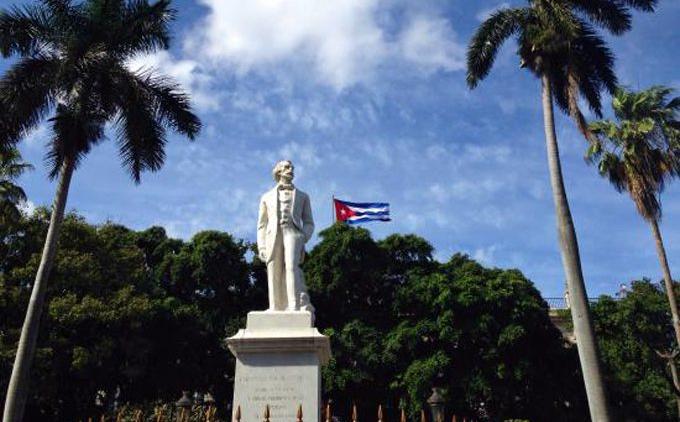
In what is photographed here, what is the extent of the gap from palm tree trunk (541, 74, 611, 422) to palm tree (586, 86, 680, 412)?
6.60 meters

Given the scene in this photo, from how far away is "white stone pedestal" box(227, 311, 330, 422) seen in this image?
852 centimetres

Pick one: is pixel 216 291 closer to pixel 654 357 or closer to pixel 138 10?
pixel 138 10

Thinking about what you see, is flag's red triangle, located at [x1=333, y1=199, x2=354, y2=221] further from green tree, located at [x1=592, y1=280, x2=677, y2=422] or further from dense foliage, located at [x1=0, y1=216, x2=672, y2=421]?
green tree, located at [x1=592, y1=280, x2=677, y2=422]

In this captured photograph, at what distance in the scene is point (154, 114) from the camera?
18016 millimetres

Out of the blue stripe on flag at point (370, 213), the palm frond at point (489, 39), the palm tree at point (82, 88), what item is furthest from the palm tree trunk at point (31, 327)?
the blue stripe on flag at point (370, 213)

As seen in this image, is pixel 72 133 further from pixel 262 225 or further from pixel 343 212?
pixel 343 212

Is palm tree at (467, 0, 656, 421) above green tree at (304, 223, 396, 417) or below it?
above

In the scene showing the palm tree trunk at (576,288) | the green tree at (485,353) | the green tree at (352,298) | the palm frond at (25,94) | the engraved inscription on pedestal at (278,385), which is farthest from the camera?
the green tree at (352,298)

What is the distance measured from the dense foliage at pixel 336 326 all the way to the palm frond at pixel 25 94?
6649 millimetres

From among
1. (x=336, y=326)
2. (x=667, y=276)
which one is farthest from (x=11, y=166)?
(x=667, y=276)

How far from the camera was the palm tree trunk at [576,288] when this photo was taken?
1377 centimetres

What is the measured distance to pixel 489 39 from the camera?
1839cm

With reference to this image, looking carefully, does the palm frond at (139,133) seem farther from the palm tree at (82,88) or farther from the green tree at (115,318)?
the green tree at (115,318)

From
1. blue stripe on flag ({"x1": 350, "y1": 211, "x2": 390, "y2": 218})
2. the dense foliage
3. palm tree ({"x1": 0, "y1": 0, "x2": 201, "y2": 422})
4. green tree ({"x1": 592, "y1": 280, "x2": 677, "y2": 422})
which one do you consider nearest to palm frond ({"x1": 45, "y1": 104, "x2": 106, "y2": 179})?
palm tree ({"x1": 0, "y1": 0, "x2": 201, "y2": 422})
